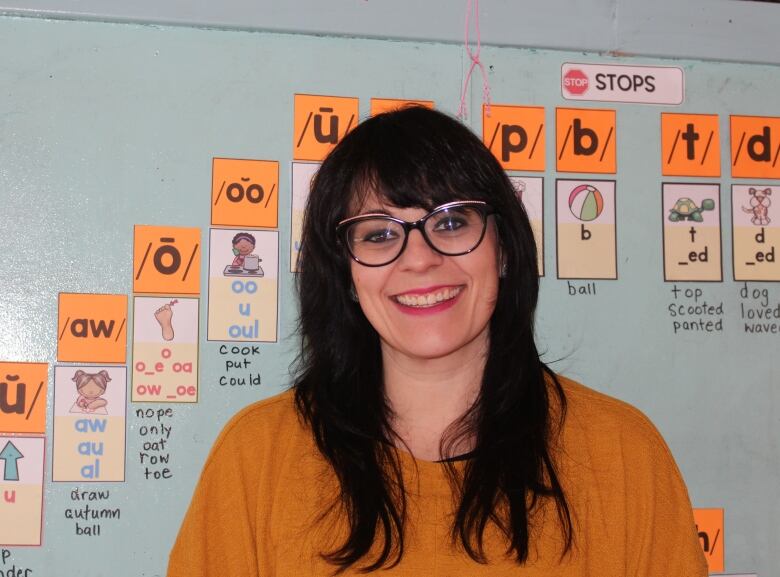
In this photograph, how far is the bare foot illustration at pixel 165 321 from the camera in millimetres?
1312

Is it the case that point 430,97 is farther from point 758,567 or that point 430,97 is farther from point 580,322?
point 758,567

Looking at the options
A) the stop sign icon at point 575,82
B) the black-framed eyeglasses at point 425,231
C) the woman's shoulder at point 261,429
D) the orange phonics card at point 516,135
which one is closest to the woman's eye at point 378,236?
the black-framed eyeglasses at point 425,231

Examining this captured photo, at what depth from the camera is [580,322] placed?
142 cm

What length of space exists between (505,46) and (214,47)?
1.56ft

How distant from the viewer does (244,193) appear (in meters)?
1.34

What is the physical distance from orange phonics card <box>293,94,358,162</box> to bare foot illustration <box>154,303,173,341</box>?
317mm

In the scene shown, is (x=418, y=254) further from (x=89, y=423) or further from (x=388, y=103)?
(x=89, y=423)

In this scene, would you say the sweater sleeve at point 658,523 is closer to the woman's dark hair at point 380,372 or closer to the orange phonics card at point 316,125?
the woman's dark hair at point 380,372

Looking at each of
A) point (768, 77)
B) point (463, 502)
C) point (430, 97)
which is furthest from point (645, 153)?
point (463, 502)

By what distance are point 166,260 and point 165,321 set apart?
0.31 feet

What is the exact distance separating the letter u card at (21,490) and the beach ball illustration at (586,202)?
92 centimetres

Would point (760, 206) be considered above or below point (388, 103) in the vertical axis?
below

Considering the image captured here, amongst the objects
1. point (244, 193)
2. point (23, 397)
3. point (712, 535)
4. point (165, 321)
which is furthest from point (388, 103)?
point (712, 535)

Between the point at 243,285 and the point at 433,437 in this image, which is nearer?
the point at 433,437
